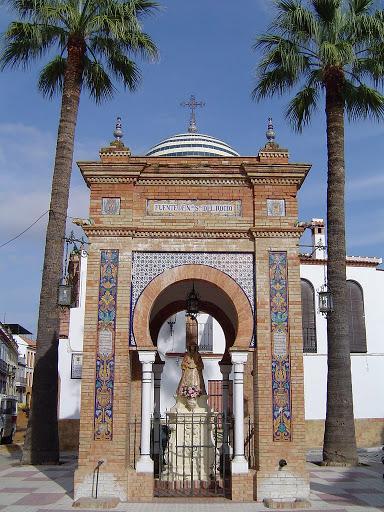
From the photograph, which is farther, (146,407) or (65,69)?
(65,69)

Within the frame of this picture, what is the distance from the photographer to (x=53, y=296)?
1574cm

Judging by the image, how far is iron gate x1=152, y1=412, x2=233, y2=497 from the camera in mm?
10531

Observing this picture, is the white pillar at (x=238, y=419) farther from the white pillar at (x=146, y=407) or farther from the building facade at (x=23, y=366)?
the building facade at (x=23, y=366)

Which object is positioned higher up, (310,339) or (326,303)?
(310,339)

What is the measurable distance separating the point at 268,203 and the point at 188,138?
8.64 m

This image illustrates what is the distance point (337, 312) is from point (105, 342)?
728 cm

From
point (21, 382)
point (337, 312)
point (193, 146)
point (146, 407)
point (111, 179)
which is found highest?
point (193, 146)

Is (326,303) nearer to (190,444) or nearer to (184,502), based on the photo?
(190,444)

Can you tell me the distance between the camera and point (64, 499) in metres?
10.2

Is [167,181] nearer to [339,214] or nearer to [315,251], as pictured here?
[339,214]

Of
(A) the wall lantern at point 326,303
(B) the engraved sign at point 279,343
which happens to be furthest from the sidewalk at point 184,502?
(A) the wall lantern at point 326,303

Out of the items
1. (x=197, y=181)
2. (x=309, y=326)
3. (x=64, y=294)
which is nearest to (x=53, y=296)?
(x=64, y=294)

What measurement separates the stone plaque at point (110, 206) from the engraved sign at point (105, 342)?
2241mm

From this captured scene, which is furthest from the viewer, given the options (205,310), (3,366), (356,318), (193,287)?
(3,366)
